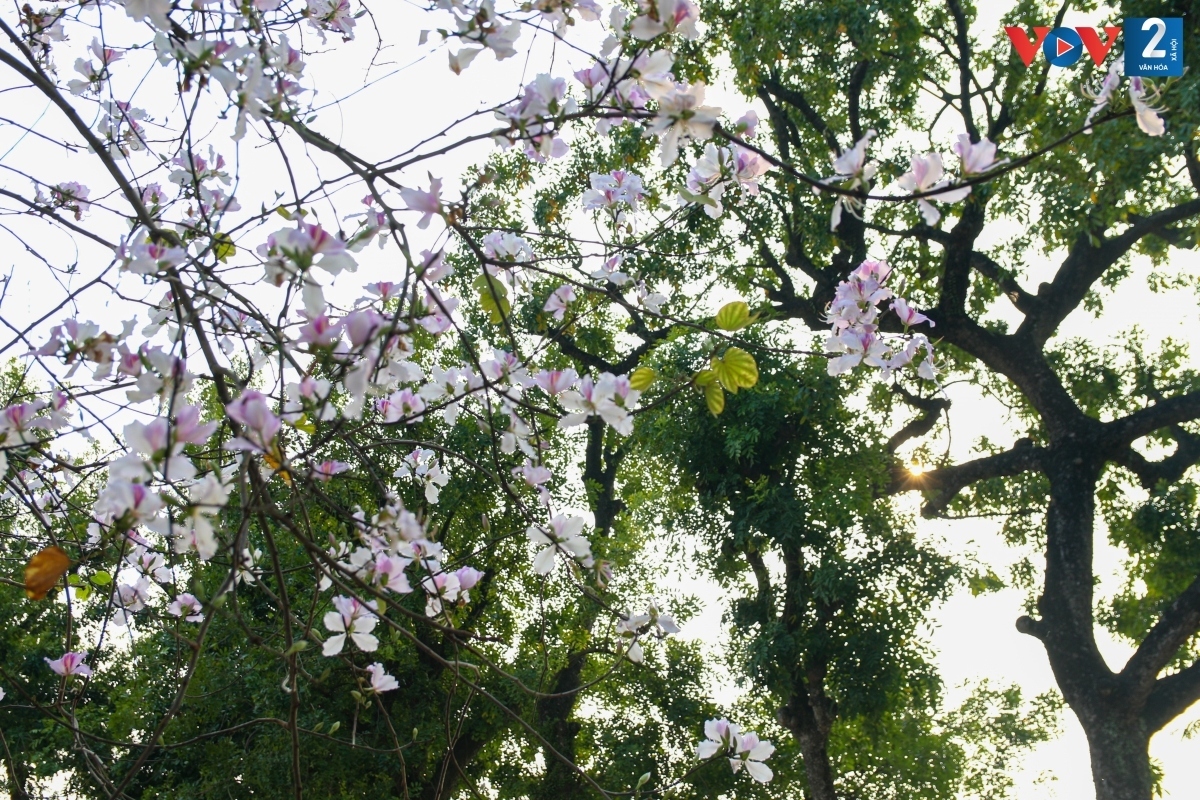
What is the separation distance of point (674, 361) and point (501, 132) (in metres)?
6.30

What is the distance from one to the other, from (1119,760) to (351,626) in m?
6.30

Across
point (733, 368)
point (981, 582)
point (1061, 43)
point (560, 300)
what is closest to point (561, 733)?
point (981, 582)

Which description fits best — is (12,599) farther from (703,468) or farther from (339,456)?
(703,468)

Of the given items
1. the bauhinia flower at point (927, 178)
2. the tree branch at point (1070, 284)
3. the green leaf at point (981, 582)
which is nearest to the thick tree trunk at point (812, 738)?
the green leaf at point (981, 582)

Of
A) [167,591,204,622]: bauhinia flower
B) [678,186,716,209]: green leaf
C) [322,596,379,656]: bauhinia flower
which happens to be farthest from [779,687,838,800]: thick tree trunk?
[678,186,716,209]: green leaf

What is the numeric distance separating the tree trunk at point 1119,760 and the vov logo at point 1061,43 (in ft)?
14.0

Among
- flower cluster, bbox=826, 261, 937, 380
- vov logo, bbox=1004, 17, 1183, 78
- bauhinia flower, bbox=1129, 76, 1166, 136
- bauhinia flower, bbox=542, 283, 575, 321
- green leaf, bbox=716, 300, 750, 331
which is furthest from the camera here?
vov logo, bbox=1004, 17, 1183, 78

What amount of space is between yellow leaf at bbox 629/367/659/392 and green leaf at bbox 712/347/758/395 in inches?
3.3

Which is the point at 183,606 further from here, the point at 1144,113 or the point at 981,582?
the point at 981,582

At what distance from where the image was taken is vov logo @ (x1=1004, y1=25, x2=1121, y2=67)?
245 inches

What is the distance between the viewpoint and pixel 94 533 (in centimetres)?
210

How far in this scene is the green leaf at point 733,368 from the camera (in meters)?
1.27

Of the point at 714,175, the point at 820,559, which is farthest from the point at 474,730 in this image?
the point at 714,175

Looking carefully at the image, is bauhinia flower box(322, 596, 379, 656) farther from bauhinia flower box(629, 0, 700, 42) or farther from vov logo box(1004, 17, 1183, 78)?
vov logo box(1004, 17, 1183, 78)
